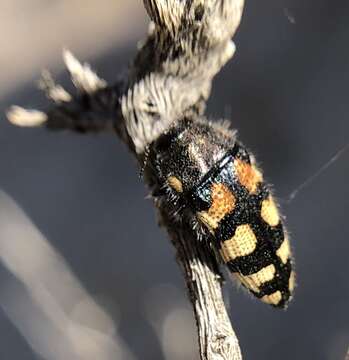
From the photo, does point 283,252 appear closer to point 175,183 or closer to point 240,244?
point 240,244

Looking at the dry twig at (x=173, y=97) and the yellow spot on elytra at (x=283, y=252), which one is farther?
the yellow spot on elytra at (x=283, y=252)

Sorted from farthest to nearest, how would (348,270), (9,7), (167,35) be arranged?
(9,7) → (348,270) → (167,35)

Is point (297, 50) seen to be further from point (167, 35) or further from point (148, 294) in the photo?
point (167, 35)

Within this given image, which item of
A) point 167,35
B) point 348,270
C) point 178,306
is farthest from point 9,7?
point 167,35

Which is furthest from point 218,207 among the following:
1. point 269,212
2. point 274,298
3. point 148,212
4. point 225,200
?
point 148,212

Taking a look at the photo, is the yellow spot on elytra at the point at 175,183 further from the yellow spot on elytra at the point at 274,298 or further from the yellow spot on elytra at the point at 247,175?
the yellow spot on elytra at the point at 274,298

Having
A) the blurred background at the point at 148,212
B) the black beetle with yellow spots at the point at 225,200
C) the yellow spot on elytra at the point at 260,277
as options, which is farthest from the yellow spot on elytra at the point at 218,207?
the blurred background at the point at 148,212
